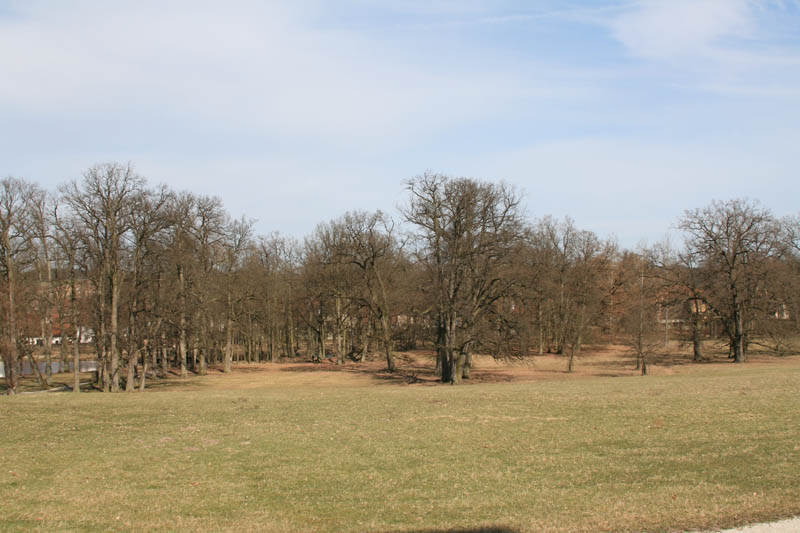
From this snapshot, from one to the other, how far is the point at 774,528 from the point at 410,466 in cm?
650

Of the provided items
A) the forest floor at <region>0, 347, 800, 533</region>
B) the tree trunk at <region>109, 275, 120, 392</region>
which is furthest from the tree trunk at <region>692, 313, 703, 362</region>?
the tree trunk at <region>109, 275, 120, 392</region>

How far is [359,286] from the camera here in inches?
2373

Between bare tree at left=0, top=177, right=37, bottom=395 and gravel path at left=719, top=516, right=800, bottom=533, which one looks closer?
gravel path at left=719, top=516, right=800, bottom=533

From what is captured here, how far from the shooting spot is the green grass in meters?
9.06

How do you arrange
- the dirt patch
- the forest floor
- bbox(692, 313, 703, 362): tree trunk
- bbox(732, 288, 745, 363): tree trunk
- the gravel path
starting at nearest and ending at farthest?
the gravel path
the forest floor
the dirt patch
bbox(732, 288, 745, 363): tree trunk
bbox(692, 313, 703, 362): tree trunk

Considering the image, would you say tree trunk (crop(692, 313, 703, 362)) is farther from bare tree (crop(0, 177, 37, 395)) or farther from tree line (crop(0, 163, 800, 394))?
bare tree (crop(0, 177, 37, 395))

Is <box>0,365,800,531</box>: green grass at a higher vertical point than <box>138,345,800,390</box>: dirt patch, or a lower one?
higher

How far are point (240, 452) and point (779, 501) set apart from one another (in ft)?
34.1

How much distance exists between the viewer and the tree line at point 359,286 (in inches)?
1484

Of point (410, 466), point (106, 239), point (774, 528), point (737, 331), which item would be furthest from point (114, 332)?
point (737, 331)

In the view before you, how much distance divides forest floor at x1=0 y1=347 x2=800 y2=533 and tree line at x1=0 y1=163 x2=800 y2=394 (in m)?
17.2

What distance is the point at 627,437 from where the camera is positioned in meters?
14.3

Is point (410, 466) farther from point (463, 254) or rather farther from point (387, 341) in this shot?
point (387, 341)

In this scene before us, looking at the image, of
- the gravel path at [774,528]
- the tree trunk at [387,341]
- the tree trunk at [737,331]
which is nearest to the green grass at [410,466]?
the gravel path at [774,528]
